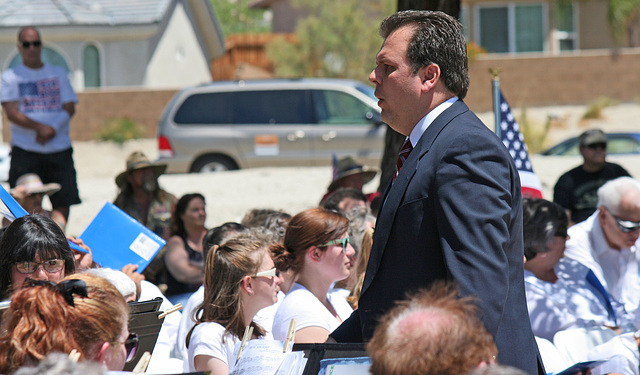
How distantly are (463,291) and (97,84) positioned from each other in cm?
2803

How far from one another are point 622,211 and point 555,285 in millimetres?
917

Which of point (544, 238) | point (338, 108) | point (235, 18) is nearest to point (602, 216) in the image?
point (544, 238)

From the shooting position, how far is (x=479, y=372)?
1.97 metres

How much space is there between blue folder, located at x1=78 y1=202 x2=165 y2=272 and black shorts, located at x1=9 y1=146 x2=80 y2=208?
2.44 metres

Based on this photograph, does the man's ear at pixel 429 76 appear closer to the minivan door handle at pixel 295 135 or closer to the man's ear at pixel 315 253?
the man's ear at pixel 315 253

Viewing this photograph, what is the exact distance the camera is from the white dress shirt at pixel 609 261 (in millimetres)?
5809

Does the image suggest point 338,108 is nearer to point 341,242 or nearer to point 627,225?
point 627,225

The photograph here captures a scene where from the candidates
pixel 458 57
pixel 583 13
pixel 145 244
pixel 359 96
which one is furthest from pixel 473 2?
pixel 458 57

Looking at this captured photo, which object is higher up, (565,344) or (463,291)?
(463,291)

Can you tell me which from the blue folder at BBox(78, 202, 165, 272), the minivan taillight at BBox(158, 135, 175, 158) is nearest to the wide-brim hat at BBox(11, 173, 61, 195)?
the blue folder at BBox(78, 202, 165, 272)

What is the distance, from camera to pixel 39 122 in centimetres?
763

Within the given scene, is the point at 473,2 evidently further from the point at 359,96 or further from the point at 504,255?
the point at 504,255

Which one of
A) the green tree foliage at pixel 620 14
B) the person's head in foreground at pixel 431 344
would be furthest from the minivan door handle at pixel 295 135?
the green tree foliage at pixel 620 14

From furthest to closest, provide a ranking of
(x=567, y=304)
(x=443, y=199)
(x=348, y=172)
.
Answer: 1. (x=348, y=172)
2. (x=567, y=304)
3. (x=443, y=199)
